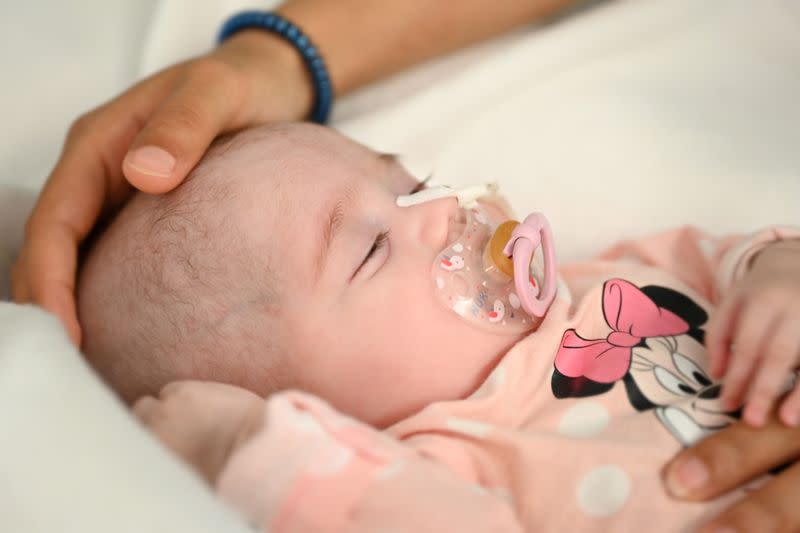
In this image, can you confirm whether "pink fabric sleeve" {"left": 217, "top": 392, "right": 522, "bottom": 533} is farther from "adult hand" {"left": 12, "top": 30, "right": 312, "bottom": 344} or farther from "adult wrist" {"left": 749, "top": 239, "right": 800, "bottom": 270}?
"adult wrist" {"left": 749, "top": 239, "right": 800, "bottom": 270}

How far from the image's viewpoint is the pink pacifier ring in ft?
3.49

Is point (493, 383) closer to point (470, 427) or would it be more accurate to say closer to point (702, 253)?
point (470, 427)

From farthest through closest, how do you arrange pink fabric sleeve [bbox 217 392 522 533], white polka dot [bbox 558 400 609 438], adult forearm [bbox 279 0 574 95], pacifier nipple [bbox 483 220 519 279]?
adult forearm [bbox 279 0 574 95]
pacifier nipple [bbox 483 220 519 279]
white polka dot [bbox 558 400 609 438]
pink fabric sleeve [bbox 217 392 522 533]

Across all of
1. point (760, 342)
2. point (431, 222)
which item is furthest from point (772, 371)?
point (431, 222)

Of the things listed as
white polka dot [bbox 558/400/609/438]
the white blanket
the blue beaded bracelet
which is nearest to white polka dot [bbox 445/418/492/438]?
white polka dot [bbox 558/400/609/438]

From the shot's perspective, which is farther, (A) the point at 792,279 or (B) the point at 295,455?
(A) the point at 792,279

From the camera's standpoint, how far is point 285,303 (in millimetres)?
1051

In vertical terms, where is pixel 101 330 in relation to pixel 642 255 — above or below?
below

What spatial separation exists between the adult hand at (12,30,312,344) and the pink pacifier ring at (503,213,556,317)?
1.65 ft

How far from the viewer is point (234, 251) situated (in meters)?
1.06

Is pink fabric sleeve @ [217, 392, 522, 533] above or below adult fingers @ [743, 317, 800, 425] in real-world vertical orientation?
below

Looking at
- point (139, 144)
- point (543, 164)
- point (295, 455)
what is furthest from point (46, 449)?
point (543, 164)

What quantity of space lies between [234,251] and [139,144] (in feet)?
0.72

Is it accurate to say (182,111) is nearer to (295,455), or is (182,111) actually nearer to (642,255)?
(295,455)
